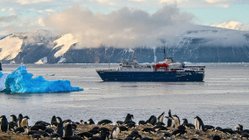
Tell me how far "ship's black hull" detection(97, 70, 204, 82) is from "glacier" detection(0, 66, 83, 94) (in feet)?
101

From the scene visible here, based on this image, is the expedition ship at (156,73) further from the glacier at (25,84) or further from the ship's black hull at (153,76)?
the glacier at (25,84)

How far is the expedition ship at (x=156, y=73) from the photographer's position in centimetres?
9794

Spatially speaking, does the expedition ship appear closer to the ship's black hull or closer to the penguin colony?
the ship's black hull

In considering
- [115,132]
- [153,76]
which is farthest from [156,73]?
[115,132]

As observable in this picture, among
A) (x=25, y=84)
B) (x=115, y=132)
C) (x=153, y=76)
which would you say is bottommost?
(x=153, y=76)

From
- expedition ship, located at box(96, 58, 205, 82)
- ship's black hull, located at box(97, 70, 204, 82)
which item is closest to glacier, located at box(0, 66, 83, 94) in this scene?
ship's black hull, located at box(97, 70, 204, 82)

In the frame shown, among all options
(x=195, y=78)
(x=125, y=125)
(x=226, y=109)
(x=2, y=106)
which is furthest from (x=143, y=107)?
(x=195, y=78)

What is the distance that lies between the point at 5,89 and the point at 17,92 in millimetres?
2717

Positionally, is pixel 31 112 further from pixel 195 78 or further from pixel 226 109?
pixel 195 78

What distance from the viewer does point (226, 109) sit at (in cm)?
4422

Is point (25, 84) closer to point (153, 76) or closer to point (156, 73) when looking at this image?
point (156, 73)

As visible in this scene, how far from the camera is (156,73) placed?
9912cm

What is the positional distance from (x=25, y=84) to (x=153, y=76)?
3738cm

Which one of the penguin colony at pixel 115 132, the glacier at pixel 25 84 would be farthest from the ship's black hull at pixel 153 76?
the penguin colony at pixel 115 132
